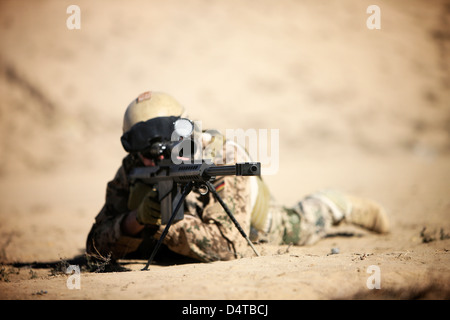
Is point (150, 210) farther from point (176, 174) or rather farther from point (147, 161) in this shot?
point (147, 161)

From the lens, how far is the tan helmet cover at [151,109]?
14.2ft

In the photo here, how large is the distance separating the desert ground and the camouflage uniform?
31 cm

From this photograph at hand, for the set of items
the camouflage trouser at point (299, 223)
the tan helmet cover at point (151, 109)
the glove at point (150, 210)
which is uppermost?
the tan helmet cover at point (151, 109)

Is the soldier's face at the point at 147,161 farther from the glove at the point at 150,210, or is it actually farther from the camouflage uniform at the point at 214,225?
the glove at the point at 150,210

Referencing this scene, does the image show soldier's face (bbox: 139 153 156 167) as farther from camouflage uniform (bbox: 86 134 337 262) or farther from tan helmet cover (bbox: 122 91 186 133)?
tan helmet cover (bbox: 122 91 186 133)

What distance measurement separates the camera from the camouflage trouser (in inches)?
189

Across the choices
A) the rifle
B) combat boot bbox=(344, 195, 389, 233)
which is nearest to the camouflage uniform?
the rifle

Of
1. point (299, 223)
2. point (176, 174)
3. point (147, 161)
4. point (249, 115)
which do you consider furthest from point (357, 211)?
point (249, 115)

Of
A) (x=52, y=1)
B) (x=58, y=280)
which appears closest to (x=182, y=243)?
(x=58, y=280)

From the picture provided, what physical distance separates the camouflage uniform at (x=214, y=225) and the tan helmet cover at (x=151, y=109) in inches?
15.0

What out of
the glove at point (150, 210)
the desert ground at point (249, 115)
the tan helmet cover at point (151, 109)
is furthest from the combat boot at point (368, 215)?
the glove at point (150, 210)

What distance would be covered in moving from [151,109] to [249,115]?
15.3 meters

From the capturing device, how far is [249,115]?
19.5 metres

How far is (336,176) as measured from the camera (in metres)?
12.9
